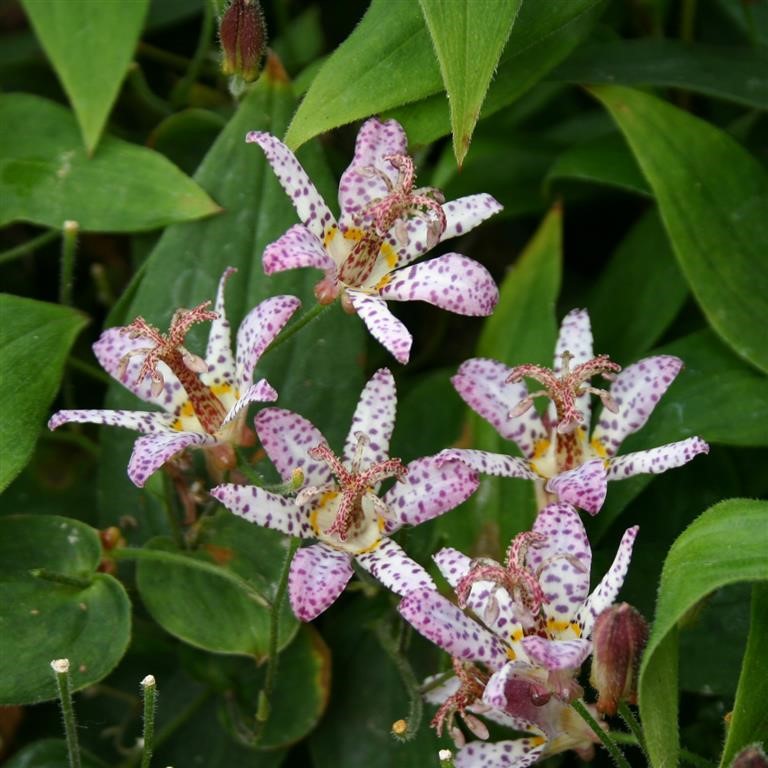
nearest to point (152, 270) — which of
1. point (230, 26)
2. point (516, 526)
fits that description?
point (230, 26)

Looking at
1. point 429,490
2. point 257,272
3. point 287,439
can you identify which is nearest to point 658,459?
point 429,490

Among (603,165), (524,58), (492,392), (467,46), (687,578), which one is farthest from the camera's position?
(603,165)

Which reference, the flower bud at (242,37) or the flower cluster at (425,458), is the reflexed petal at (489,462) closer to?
the flower cluster at (425,458)

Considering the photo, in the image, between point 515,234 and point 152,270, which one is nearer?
point 152,270

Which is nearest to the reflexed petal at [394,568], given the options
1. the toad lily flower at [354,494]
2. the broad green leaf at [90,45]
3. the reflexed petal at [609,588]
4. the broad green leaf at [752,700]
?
the toad lily flower at [354,494]

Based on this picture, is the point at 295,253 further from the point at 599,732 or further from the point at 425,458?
the point at 599,732

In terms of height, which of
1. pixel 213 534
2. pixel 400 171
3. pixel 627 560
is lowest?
pixel 213 534

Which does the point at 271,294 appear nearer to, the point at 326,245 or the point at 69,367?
the point at 326,245
